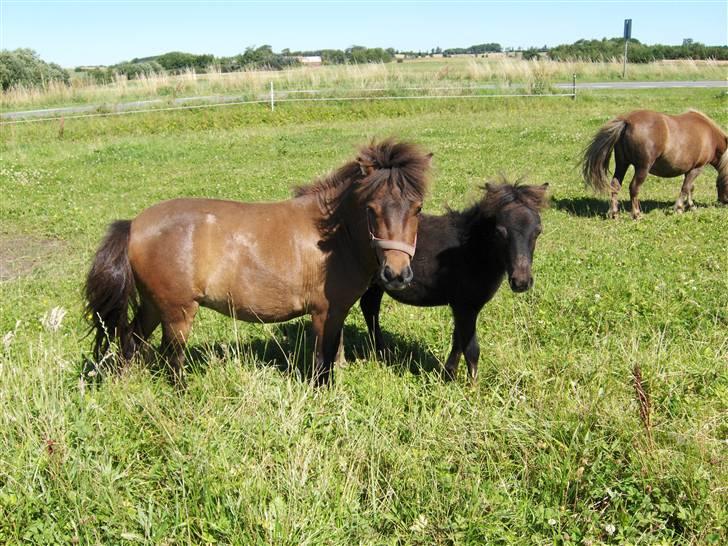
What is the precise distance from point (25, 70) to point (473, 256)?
139ft

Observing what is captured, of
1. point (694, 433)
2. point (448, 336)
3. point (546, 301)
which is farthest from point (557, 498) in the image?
point (546, 301)

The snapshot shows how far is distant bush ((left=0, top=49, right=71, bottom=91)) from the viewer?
37.7 meters

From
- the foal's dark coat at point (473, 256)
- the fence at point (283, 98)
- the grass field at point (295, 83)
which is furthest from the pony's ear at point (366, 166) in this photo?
the grass field at point (295, 83)

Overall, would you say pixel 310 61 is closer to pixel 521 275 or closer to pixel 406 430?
pixel 521 275

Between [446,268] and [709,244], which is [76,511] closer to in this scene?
[446,268]

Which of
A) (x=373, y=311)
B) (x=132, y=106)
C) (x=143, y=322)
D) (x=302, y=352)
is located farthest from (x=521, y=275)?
(x=132, y=106)

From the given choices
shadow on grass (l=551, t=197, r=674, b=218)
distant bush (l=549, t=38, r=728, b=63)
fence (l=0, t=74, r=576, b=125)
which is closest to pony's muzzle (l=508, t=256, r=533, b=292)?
shadow on grass (l=551, t=197, r=674, b=218)

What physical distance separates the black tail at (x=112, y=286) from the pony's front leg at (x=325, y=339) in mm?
1391

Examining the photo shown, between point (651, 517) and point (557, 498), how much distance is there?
18.7 inches

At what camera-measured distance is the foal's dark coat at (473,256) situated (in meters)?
4.79

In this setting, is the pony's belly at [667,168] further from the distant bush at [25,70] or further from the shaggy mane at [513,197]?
the distant bush at [25,70]

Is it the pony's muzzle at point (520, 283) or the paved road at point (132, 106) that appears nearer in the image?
the pony's muzzle at point (520, 283)

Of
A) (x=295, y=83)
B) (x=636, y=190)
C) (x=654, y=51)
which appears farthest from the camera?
(x=654, y=51)

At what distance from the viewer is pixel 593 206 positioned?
11.3 metres
